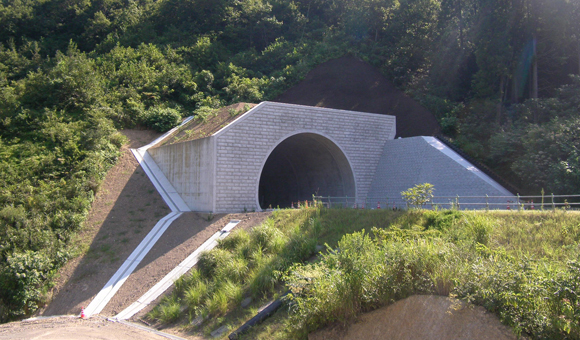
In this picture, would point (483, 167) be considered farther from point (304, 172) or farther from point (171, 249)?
point (171, 249)

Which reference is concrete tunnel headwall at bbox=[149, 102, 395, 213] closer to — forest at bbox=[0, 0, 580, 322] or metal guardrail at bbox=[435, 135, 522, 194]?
metal guardrail at bbox=[435, 135, 522, 194]

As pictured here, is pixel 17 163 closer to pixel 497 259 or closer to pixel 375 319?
pixel 375 319

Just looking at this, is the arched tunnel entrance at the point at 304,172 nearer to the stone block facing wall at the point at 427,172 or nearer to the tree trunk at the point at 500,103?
the stone block facing wall at the point at 427,172

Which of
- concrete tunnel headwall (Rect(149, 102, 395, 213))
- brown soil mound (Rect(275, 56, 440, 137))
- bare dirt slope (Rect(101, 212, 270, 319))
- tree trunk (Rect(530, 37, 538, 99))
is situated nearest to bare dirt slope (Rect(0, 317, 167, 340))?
bare dirt slope (Rect(101, 212, 270, 319))

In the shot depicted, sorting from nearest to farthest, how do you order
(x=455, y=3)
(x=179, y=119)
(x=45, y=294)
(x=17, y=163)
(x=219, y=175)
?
(x=45, y=294) < (x=219, y=175) < (x=17, y=163) < (x=179, y=119) < (x=455, y=3)

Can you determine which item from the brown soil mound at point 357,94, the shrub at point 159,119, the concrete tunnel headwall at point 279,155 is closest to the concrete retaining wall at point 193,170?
the concrete tunnel headwall at point 279,155

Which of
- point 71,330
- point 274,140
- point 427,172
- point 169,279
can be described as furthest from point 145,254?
point 427,172

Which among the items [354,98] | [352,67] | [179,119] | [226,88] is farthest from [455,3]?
[179,119]
